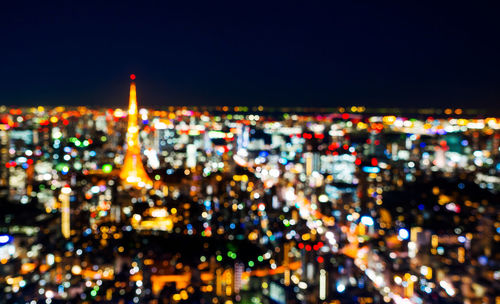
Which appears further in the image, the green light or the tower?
the green light

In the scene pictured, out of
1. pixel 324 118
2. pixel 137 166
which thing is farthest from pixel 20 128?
pixel 324 118

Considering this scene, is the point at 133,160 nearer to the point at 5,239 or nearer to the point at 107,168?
the point at 107,168

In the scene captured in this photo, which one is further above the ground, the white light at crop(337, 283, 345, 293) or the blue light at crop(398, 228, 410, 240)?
the blue light at crop(398, 228, 410, 240)

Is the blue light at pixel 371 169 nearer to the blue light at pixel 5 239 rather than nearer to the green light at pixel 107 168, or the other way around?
the green light at pixel 107 168

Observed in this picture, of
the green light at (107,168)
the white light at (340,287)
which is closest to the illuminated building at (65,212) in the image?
the green light at (107,168)

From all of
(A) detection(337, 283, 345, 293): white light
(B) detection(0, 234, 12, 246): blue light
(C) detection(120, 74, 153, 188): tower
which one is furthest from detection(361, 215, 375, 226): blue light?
(B) detection(0, 234, 12, 246): blue light

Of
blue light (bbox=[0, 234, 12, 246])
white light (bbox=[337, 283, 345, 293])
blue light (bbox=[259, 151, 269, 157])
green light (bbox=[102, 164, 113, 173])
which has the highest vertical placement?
blue light (bbox=[259, 151, 269, 157])

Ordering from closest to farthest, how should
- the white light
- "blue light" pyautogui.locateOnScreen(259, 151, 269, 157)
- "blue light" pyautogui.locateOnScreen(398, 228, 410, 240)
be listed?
1. the white light
2. "blue light" pyautogui.locateOnScreen(398, 228, 410, 240)
3. "blue light" pyautogui.locateOnScreen(259, 151, 269, 157)

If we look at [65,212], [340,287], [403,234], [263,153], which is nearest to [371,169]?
[403,234]

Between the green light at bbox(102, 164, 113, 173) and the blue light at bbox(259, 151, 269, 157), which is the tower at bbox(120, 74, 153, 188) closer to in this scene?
the green light at bbox(102, 164, 113, 173)

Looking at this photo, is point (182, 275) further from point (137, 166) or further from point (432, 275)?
point (137, 166)
